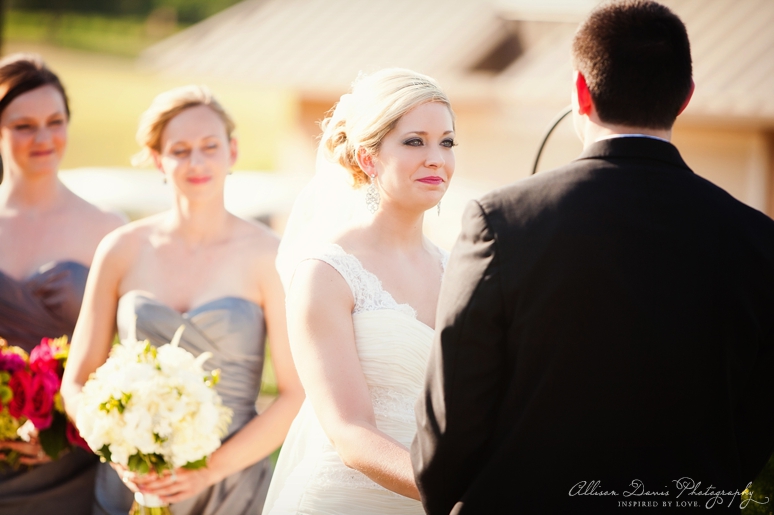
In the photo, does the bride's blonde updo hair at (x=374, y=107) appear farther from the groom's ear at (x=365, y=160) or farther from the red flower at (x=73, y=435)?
the red flower at (x=73, y=435)

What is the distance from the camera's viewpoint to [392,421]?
301 cm

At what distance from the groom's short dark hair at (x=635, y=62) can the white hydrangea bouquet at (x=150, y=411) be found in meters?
1.69

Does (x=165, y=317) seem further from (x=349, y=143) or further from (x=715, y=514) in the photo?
(x=715, y=514)

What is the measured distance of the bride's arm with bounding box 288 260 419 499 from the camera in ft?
8.43

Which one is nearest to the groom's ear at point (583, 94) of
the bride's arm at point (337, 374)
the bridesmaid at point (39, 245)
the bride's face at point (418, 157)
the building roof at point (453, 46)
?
the bride's face at point (418, 157)

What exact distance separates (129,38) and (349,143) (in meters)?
52.1

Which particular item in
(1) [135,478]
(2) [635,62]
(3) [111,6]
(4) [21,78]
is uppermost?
(3) [111,6]

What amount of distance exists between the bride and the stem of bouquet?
1.44 feet

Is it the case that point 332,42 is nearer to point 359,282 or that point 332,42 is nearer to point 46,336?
point 46,336

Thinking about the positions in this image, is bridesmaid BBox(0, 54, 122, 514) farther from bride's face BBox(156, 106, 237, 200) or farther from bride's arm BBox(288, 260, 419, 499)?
bride's arm BBox(288, 260, 419, 499)

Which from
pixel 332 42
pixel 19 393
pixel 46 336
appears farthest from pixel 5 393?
pixel 332 42

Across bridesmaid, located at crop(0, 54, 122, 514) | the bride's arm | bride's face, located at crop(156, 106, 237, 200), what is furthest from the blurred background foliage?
the bride's arm

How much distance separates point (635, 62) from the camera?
2004 millimetres

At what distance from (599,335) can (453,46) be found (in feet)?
39.6
